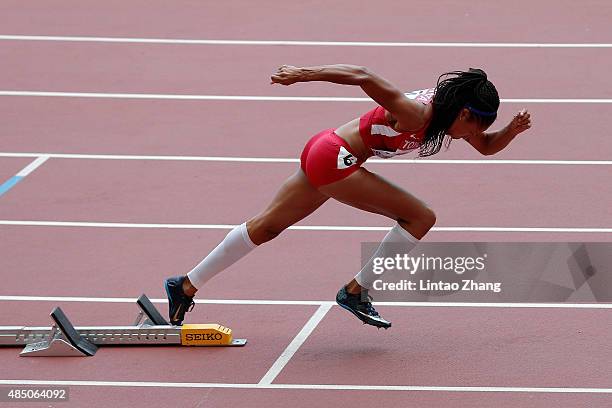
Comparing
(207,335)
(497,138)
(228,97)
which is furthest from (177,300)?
(228,97)

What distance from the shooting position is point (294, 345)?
7.20 m

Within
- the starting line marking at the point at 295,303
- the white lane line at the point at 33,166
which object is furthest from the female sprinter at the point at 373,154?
the white lane line at the point at 33,166

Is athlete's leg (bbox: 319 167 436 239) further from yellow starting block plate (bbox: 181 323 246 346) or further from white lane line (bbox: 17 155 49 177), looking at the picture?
white lane line (bbox: 17 155 49 177)

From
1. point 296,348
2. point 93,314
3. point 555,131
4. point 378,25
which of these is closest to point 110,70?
point 378,25

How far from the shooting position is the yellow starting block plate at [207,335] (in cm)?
714

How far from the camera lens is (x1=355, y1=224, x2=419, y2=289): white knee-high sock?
696 cm

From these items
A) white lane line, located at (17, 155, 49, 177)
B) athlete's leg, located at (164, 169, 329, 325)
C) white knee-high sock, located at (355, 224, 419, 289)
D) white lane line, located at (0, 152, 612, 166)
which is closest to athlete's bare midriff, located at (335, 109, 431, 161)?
athlete's leg, located at (164, 169, 329, 325)

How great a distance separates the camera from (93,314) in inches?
301

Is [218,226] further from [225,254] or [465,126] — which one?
[465,126]

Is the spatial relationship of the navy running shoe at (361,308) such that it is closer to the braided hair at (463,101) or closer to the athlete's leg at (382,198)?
the athlete's leg at (382,198)

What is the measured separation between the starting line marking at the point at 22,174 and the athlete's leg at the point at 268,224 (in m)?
3.20

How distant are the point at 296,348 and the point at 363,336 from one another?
0.45 metres

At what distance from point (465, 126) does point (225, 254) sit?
1.64 metres

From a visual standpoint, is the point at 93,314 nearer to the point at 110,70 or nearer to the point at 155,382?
the point at 155,382
